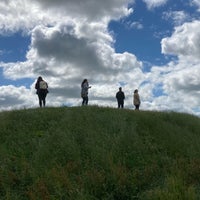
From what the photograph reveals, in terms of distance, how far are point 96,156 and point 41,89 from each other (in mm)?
11688

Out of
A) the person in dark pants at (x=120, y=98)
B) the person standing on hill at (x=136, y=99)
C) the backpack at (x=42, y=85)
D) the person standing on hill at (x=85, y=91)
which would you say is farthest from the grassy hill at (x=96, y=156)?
the person standing on hill at (x=136, y=99)

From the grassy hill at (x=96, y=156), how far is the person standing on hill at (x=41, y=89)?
343 centimetres

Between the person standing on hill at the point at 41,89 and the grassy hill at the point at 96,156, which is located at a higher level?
the person standing on hill at the point at 41,89

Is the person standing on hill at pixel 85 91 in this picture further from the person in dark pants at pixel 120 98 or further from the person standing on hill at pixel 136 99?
the person standing on hill at pixel 136 99

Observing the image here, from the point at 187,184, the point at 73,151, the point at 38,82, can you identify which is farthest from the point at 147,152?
the point at 38,82

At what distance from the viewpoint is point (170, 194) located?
10.5m

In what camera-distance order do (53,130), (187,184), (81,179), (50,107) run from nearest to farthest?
(187,184) < (81,179) < (53,130) < (50,107)

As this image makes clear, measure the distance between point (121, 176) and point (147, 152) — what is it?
3.61 meters

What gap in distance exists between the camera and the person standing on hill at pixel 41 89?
83.0ft

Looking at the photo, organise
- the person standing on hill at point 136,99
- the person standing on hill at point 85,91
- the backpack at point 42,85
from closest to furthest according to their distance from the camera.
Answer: the backpack at point 42,85 < the person standing on hill at point 85,91 < the person standing on hill at point 136,99

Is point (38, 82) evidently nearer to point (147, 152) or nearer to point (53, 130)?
point (53, 130)

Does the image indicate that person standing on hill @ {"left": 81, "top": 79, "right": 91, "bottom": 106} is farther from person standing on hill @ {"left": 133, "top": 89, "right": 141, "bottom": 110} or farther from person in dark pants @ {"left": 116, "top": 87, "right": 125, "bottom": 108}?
person standing on hill @ {"left": 133, "top": 89, "right": 141, "bottom": 110}

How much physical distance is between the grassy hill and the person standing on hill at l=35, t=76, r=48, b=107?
11.3 feet

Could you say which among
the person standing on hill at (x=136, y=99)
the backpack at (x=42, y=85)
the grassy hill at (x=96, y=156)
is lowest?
the grassy hill at (x=96, y=156)
